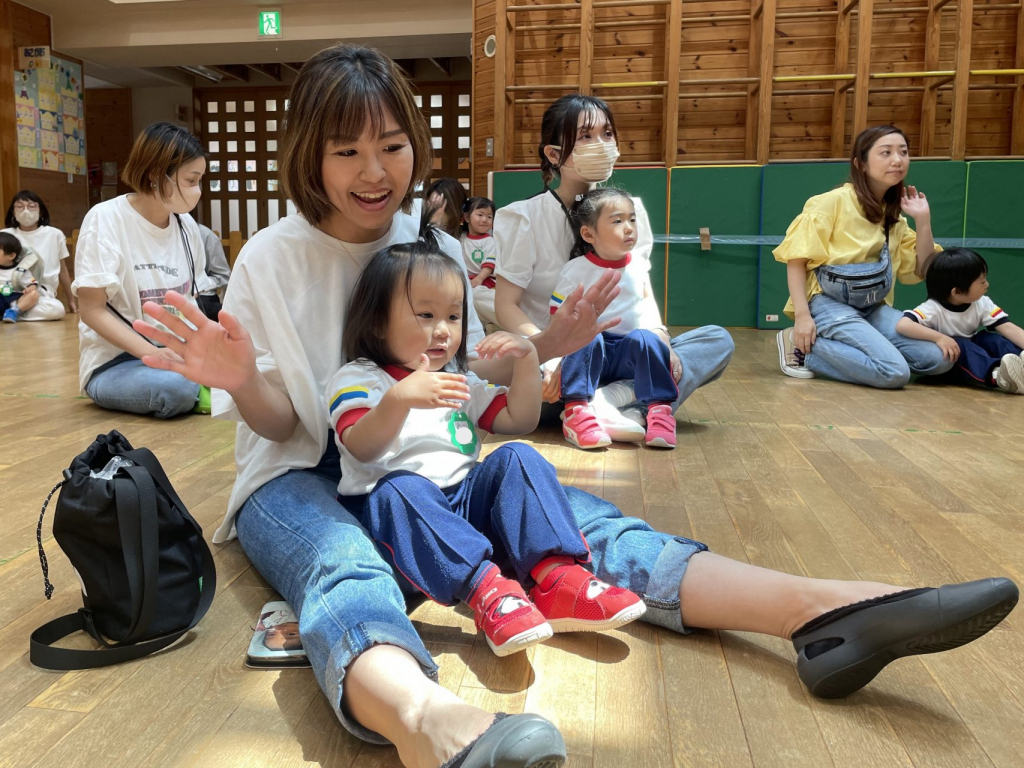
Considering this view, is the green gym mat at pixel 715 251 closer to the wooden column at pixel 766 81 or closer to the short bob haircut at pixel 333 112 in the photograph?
the wooden column at pixel 766 81

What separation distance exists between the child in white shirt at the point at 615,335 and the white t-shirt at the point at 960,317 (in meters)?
1.80

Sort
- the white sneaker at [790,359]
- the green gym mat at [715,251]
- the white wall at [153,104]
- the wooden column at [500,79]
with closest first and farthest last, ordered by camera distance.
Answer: the white sneaker at [790,359] < the green gym mat at [715,251] < the wooden column at [500,79] < the white wall at [153,104]

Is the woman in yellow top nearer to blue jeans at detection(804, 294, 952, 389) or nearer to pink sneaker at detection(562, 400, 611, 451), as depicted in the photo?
blue jeans at detection(804, 294, 952, 389)

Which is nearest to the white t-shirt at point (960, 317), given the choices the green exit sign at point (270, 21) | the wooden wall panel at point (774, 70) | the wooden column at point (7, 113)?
the wooden wall panel at point (774, 70)

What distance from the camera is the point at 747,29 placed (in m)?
6.84

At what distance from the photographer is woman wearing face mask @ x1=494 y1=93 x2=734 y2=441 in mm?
2762

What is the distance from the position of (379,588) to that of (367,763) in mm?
209

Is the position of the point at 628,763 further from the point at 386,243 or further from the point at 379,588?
the point at 386,243

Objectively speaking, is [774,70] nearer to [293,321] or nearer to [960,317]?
[960,317]

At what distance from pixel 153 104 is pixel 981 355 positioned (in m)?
10.9

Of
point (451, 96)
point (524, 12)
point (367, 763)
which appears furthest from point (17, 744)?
point (451, 96)

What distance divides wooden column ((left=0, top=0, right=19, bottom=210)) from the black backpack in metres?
8.75

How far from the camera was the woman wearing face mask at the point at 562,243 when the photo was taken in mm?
2762

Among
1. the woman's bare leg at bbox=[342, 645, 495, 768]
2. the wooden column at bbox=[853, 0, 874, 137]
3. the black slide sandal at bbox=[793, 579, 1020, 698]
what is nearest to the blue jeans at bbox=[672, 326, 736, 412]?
the black slide sandal at bbox=[793, 579, 1020, 698]
